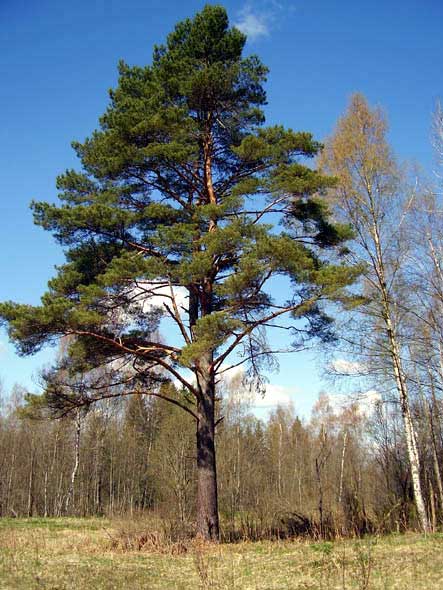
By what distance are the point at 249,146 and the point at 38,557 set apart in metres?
9.66

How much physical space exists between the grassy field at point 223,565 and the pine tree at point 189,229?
1650mm

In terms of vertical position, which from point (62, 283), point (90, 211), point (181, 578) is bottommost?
point (181, 578)

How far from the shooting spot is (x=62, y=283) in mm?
11562

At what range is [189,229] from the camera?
11133mm

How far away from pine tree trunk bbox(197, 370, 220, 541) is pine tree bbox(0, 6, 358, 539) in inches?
1.0

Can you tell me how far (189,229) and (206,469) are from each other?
17.7ft

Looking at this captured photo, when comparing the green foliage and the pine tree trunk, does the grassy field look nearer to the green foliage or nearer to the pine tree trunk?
the pine tree trunk

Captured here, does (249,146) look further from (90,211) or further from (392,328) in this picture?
(392,328)

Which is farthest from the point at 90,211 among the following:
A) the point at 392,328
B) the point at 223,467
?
the point at 223,467

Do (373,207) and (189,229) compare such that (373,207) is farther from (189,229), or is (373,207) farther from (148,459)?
(148,459)

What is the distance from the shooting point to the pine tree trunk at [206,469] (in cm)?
1065

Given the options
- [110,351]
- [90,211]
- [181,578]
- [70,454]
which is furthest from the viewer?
[70,454]

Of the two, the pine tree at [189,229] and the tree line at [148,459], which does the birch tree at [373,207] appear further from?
the tree line at [148,459]

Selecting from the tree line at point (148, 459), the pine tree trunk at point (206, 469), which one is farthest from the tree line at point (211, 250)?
the tree line at point (148, 459)
